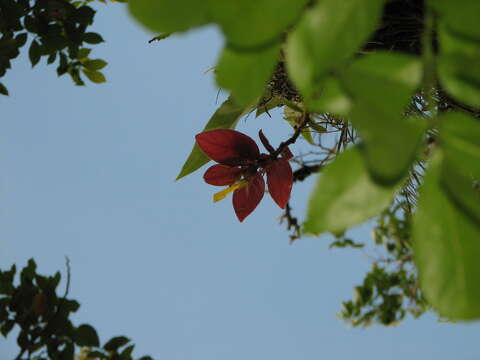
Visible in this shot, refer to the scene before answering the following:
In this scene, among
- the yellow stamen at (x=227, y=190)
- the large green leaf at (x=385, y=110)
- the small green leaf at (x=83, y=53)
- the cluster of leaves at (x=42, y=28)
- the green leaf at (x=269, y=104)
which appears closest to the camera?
the large green leaf at (x=385, y=110)

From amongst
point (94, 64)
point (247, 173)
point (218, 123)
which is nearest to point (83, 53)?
point (94, 64)

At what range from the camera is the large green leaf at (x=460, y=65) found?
6.0 inches

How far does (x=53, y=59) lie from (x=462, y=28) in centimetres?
91

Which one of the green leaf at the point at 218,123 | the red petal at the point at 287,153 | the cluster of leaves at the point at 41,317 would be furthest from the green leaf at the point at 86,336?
the red petal at the point at 287,153

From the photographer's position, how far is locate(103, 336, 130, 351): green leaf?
2.73 ft

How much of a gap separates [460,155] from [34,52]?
0.80 meters

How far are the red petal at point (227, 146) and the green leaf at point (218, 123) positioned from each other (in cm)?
7

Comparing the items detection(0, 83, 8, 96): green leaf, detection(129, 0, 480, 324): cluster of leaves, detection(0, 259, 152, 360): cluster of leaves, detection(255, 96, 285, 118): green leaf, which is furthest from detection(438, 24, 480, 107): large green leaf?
detection(0, 83, 8, 96): green leaf

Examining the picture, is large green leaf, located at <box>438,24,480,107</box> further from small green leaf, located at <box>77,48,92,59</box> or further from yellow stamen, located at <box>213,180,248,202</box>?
small green leaf, located at <box>77,48,92,59</box>

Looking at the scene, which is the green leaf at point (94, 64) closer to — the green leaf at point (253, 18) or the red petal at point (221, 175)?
the red petal at point (221, 175)

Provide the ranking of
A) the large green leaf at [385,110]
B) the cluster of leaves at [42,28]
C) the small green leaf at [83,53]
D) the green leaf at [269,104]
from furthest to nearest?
the small green leaf at [83,53] < the cluster of leaves at [42,28] < the green leaf at [269,104] < the large green leaf at [385,110]

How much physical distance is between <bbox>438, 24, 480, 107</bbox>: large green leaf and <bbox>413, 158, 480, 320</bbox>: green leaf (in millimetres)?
35

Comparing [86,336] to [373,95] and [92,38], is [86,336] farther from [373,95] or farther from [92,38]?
[373,95]

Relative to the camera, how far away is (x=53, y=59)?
90 cm
